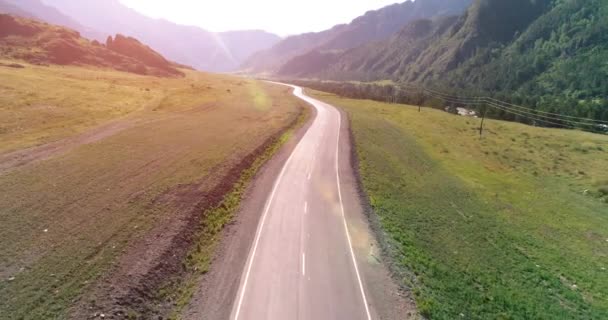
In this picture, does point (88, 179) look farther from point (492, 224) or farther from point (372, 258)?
point (492, 224)

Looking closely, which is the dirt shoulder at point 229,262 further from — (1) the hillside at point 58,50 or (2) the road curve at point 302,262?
(1) the hillside at point 58,50

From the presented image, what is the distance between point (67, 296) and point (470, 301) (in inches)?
930

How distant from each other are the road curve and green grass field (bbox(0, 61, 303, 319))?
16.4 feet

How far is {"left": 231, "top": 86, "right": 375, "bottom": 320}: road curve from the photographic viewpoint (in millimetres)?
17375

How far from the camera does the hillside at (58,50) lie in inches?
4187

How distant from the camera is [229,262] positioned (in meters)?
20.9

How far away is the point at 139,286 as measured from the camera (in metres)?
17.8

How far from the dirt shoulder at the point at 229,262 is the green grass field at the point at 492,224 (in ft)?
35.8

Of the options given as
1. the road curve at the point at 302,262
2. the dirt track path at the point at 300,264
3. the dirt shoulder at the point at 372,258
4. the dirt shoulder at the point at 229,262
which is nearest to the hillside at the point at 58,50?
the dirt shoulder at the point at 229,262

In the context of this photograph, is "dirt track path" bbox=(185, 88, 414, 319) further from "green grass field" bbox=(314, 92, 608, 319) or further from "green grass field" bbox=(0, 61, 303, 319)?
"green grass field" bbox=(0, 61, 303, 319)

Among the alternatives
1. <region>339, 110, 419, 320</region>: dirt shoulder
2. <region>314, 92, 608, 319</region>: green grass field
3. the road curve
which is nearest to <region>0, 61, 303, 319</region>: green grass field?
the road curve

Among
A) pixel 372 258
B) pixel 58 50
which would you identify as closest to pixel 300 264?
pixel 372 258

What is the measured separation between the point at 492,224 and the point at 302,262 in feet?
70.6

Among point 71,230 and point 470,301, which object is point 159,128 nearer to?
point 71,230
